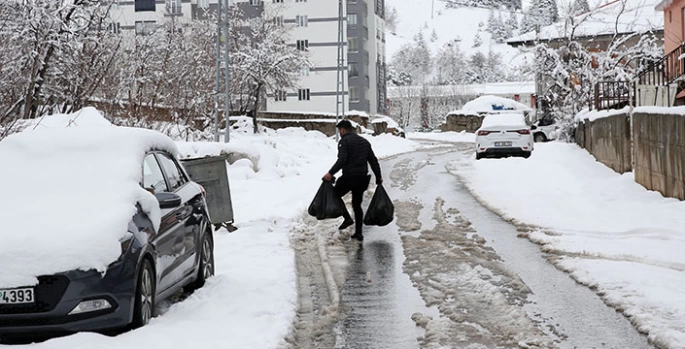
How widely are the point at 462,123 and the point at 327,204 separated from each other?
6776cm

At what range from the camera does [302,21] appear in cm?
8325

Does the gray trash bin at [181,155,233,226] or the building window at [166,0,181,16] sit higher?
the building window at [166,0,181,16]

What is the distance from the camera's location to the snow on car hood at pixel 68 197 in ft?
21.2

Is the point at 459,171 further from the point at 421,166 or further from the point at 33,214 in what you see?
the point at 33,214

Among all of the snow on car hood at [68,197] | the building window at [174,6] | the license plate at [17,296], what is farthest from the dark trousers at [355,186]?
the building window at [174,6]

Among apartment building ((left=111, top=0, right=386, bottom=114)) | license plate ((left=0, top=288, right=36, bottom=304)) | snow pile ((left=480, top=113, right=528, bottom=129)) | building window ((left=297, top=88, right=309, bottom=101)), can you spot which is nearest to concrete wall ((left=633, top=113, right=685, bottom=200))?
license plate ((left=0, top=288, right=36, bottom=304))

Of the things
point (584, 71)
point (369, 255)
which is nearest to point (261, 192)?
point (369, 255)

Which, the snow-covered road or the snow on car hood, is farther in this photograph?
the snow-covered road

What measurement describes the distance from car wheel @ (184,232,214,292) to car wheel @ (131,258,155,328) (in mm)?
1584

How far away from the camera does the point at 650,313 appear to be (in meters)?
7.34

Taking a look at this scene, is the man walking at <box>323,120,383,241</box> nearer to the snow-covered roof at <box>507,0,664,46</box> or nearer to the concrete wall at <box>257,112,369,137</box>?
the snow-covered roof at <box>507,0,664,46</box>

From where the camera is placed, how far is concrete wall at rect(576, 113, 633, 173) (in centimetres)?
2095

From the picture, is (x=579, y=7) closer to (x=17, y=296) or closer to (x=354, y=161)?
(x=354, y=161)

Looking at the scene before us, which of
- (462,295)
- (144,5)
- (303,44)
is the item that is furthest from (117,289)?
(144,5)
